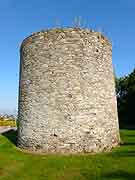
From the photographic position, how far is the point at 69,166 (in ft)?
38.7

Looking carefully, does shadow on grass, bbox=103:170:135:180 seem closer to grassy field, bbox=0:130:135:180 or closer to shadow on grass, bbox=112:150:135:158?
grassy field, bbox=0:130:135:180

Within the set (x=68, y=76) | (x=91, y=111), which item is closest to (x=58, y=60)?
(x=68, y=76)

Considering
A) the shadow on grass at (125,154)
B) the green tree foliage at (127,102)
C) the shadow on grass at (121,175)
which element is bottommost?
the shadow on grass at (121,175)

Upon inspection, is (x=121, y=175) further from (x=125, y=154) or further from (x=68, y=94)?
(x=68, y=94)

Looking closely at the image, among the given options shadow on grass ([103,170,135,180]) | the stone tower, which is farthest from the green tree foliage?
shadow on grass ([103,170,135,180])

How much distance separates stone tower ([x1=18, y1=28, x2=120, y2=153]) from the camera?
14.4 m

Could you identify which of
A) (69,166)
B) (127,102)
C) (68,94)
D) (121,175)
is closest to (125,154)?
(69,166)

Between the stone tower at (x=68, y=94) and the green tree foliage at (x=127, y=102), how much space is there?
2174 centimetres

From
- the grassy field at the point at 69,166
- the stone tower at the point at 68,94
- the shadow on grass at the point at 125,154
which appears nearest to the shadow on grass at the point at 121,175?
the grassy field at the point at 69,166

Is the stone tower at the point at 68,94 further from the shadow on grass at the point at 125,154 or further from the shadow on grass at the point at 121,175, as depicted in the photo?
the shadow on grass at the point at 121,175

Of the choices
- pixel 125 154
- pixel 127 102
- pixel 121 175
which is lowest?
pixel 121 175

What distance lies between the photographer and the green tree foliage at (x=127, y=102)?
1449 inches

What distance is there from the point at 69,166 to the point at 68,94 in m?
4.03

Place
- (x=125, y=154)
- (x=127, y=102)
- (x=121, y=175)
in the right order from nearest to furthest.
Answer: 1. (x=121, y=175)
2. (x=125, y=154)
3. (x=127, y=102)
